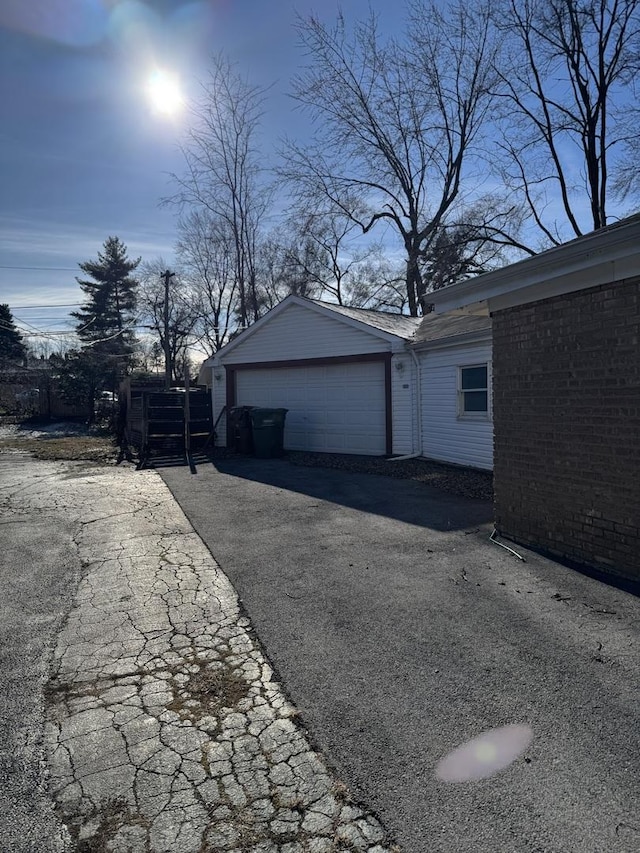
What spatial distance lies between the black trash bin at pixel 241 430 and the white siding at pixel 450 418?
4.95m

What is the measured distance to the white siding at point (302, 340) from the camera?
14.1 m

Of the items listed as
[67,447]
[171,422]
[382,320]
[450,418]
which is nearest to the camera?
[450,418]

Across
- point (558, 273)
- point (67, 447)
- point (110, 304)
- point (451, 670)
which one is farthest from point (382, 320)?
point (110, 304)

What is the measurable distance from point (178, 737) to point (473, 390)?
9935mm

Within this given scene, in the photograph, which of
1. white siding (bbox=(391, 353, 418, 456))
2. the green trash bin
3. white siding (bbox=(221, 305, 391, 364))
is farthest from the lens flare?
the green trash bin

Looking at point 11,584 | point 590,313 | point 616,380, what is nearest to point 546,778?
point 616,380

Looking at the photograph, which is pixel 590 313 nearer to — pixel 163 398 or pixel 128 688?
pixel 128 688

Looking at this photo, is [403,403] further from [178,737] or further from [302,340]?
[178,737]

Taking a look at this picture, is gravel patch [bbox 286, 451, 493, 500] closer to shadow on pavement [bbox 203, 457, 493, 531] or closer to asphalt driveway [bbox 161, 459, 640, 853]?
shadow on pavement [bbox 203, 457, 493, 531]

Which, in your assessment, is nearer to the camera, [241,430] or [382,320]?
[241,430]

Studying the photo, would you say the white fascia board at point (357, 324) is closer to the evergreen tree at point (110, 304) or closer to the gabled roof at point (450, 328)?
the gabled roof at point (450, 328)

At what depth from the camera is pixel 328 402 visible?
1510cm

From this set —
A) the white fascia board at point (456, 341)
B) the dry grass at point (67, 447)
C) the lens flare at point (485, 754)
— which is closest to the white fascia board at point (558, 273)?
the lens flare at point (485, 754)

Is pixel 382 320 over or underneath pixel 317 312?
underneath
